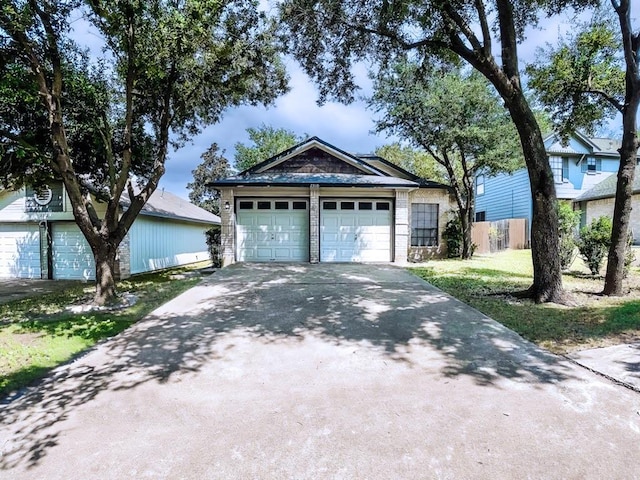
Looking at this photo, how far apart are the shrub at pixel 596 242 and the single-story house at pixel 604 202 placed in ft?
31.0

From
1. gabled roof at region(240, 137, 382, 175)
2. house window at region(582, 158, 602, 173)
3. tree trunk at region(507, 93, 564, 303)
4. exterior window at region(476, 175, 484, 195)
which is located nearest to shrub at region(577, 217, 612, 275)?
tree trunk at region(507, 93, 564, 303)

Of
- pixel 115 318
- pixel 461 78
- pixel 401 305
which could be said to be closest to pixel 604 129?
pixel 461 78

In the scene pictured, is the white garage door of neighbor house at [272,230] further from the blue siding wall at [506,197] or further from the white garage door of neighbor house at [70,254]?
the blue siding wall at [506,197]

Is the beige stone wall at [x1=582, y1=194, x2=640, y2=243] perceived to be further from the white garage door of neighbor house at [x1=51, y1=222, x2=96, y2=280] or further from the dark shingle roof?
→ the white garage door of neighbor house at [x1=51, y1=222, x2=96, y2=280]

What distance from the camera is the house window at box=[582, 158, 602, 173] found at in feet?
68.2

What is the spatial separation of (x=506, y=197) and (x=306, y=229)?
1502 cm

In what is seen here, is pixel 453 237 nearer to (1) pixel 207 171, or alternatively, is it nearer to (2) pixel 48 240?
(2) pixel 48 240

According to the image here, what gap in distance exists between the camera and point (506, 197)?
72.8 ft

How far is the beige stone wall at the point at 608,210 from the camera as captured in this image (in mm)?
17594

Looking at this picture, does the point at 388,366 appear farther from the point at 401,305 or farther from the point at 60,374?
the point at 60,374

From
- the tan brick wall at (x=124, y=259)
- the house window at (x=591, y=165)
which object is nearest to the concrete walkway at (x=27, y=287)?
the tan brick wall at (x=124, y=259)

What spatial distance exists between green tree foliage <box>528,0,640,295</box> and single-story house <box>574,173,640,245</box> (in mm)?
10718

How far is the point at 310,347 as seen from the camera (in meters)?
4.90

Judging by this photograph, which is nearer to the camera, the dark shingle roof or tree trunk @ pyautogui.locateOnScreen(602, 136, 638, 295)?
tree trunk @ pyautogui.locateOnScreen(602, 136, 638, 295)
